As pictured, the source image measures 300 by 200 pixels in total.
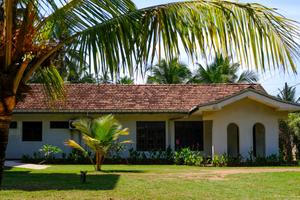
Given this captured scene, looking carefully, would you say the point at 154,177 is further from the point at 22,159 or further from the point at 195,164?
the point at 22,159

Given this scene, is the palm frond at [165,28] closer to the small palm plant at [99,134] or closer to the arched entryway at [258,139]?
the small palm plant at [99,134]

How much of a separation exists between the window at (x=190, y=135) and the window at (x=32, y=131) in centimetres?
696

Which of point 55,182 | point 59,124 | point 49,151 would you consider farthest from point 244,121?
point 55,182

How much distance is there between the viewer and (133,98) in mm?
26391

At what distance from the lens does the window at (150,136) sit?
2552 cm

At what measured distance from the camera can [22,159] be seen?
2450cm

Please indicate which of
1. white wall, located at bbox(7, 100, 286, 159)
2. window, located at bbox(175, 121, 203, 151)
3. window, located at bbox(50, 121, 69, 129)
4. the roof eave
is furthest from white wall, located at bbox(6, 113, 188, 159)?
the roof eave

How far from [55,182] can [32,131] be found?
12.1 meters

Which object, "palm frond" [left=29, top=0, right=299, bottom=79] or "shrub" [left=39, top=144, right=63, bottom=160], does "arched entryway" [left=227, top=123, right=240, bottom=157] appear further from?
"palm frond" [left=29, top=0, right=299, bottom=79]

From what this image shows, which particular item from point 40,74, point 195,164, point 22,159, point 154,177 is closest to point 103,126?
point 154,177

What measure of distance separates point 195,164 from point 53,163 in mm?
6652

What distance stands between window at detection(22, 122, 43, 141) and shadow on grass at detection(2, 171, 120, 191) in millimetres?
9358

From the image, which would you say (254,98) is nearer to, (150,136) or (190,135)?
(190,135)

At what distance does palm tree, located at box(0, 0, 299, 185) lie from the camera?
214 inches
